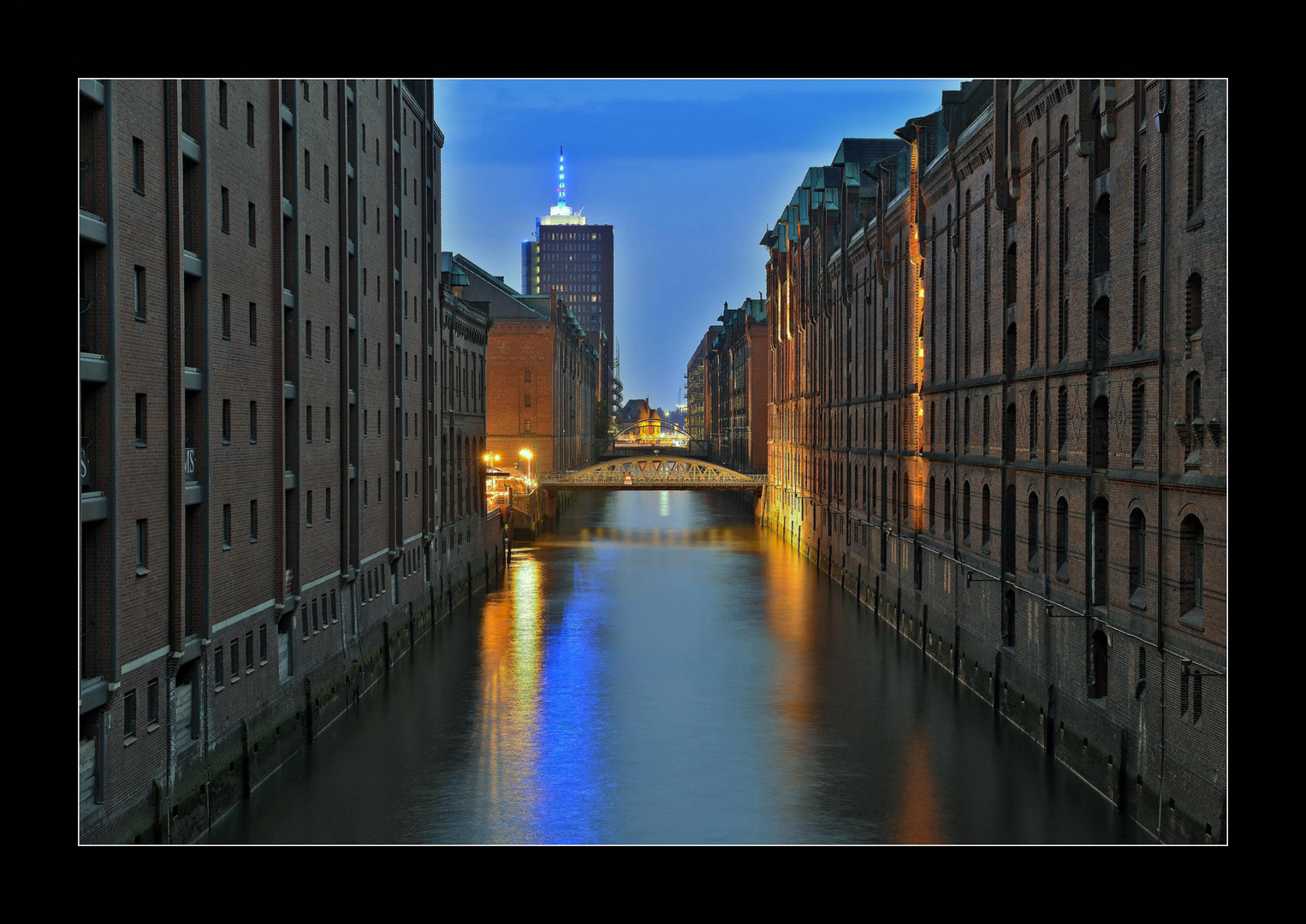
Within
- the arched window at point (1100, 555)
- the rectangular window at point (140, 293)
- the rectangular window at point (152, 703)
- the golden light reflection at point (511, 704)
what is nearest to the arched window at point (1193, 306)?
the arched window at point (1100, 555)

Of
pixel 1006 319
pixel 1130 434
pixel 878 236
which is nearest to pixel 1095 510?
pixel 1130 434

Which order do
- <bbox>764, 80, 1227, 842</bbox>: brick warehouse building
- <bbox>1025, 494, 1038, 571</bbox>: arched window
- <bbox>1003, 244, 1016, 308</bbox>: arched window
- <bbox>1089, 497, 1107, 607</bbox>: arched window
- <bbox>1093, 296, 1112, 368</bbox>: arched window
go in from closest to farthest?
1. <bbox>764, 80, 1227, 842</bbox>: brick warehouse building
2. <bbox>1089, 497, 1107, 607</bbox>: arched window
3. <bbox>1093, 296, 1112, 368</bbox>: arched window
4. <bbox>1025, 494, 1038, 571</bbox>: arched window
5. <bbox>1003, 244, 1016, 308</bbox>: arched window

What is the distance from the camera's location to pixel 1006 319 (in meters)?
35.3

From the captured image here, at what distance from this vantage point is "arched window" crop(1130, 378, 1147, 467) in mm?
24828

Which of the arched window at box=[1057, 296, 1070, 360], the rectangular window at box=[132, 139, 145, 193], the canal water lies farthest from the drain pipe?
the rectangular window at box=[132, 139, 145, 193]

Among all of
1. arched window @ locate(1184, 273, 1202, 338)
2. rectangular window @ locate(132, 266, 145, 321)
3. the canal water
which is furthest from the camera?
the canal water

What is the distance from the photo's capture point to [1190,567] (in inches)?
866

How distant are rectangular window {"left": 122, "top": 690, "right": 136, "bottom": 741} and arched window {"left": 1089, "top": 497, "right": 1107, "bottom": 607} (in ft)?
63.1

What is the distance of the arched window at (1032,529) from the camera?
106 ft

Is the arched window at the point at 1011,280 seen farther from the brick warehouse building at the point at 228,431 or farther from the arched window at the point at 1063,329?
the brick warehouse building at the point at 228,431

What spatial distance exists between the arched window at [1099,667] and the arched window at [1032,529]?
17.1ft

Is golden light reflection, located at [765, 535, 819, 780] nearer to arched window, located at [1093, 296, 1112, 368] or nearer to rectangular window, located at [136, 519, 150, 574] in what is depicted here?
arched window, located at [1093, 296, 1112, 368]

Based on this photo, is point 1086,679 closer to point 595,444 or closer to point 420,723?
point 420,723
